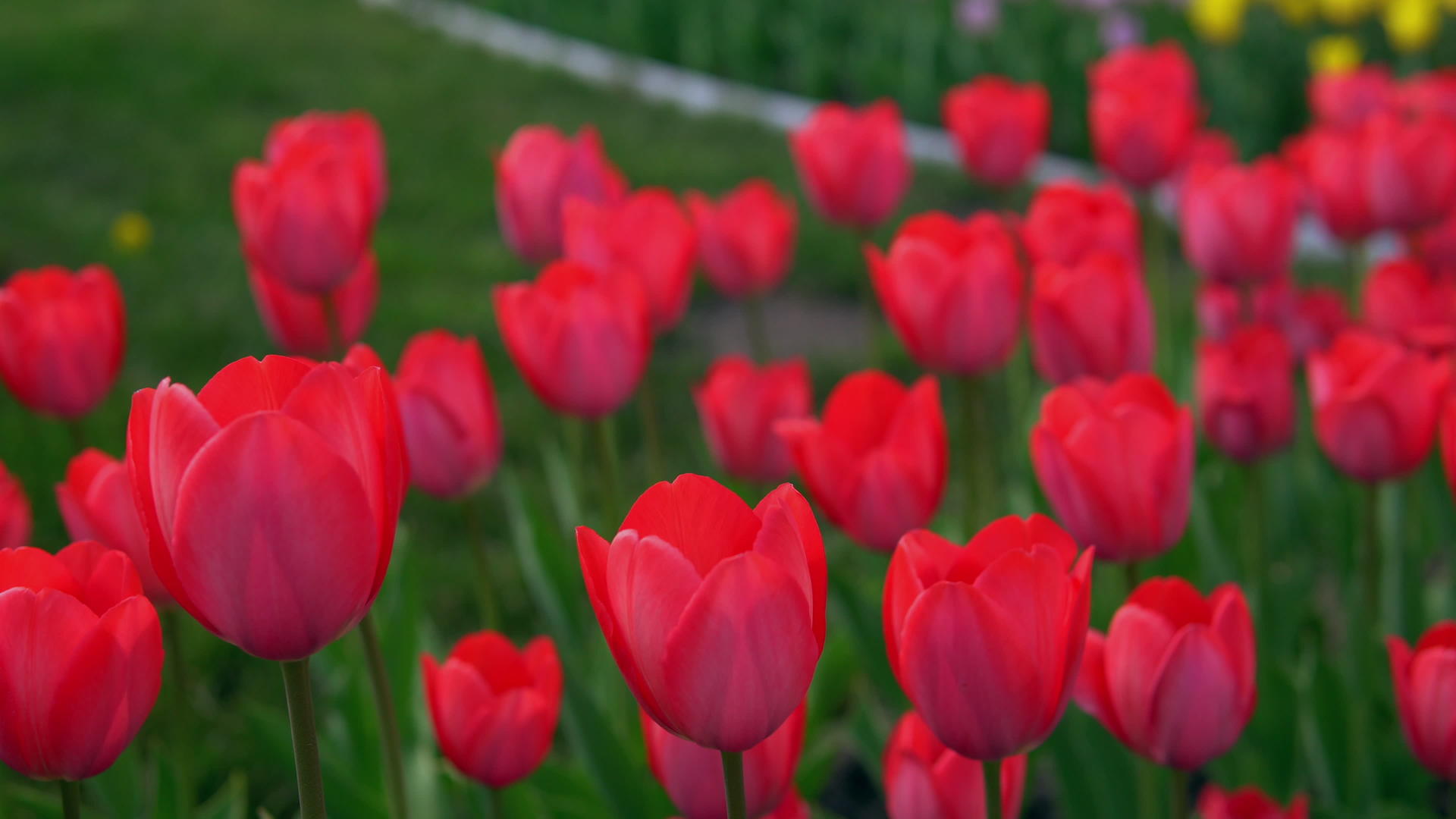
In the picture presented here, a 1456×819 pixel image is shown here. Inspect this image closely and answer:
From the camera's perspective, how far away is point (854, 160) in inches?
78.2

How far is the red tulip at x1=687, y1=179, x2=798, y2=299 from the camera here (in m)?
1.90

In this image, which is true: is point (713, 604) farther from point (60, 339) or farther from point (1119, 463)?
point (60, 339)

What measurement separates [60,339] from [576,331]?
1.67ft

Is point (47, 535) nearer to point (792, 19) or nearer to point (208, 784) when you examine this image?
point (208, 784)

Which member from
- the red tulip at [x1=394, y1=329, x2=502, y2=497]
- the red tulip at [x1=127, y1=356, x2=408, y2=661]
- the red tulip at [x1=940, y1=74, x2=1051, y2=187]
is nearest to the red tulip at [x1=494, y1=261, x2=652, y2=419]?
the red tulip at [x1=394, y1=329, x2=502, y2=497]

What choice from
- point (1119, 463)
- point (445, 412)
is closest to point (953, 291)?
point (1119, 463)

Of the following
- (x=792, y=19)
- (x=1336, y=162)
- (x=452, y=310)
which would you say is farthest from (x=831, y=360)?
(x=792, y=19)

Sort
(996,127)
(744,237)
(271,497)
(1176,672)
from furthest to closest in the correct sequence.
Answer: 1. (996,127)
2. (744,237)
3. (1176,672)
4. (271,497)

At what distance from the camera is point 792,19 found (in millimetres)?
6129

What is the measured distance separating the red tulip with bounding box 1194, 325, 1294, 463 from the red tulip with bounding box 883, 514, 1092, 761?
2.37 ft

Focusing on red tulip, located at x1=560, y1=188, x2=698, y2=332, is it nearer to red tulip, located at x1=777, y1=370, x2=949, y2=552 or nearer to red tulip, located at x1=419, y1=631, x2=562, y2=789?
red tulip, located at x1=777, y1=370, x2=949, y2=552

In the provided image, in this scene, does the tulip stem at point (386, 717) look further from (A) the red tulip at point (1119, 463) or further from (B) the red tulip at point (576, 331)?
(A) the red tulip at point (1119, 463)

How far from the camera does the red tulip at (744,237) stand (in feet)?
6.22

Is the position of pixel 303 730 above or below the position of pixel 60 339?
above
